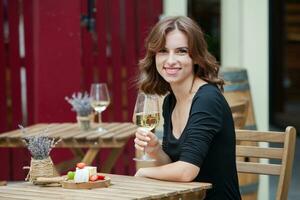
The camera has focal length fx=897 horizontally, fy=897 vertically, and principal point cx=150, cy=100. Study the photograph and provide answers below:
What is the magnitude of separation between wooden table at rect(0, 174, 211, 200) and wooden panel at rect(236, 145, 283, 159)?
23.6 inches

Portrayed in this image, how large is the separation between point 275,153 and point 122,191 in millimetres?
904

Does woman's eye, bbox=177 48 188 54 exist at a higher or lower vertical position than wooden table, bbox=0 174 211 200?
higher

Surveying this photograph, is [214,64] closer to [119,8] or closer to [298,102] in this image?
[119,8]

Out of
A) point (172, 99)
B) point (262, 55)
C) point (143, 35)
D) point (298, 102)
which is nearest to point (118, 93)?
point (143, 35)

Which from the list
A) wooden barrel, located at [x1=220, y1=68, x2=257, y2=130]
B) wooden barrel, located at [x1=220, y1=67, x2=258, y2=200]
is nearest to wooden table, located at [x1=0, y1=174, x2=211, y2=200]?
wooden barrel, located at [x1=220, y1=67, x2=258, y2=200]

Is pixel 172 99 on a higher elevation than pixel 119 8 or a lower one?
lower

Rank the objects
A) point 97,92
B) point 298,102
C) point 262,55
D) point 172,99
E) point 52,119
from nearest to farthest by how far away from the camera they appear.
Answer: point 172,99 < point 97,92 < point 262,55 < point 52,119 < point 298,102

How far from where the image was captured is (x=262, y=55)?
640 cm

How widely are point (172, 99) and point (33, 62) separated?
10.8 ft

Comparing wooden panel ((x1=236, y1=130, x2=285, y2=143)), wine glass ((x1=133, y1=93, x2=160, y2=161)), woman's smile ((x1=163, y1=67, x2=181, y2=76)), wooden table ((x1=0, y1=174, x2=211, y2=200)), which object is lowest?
wooden table ((x1=0, y1=174, x2=211, y2=200))

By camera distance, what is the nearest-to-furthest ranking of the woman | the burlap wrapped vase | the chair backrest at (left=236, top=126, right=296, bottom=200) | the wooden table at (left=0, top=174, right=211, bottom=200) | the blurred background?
the wooden table at (left=0, top=174, right=211, bottom=200)
the woman
the burlap wrapped vase
the chair backrest at (left=236, top=126, right=296, bottom=200)
the blurred background

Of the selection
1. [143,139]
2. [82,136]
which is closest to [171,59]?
[143,139]

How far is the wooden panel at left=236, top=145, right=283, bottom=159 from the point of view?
379 centimetres

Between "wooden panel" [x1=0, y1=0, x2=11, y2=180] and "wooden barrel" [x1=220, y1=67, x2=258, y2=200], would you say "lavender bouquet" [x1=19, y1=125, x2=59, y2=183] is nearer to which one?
"wooden barrel" [x1=220, y1=67, x2=258, y2=200]
